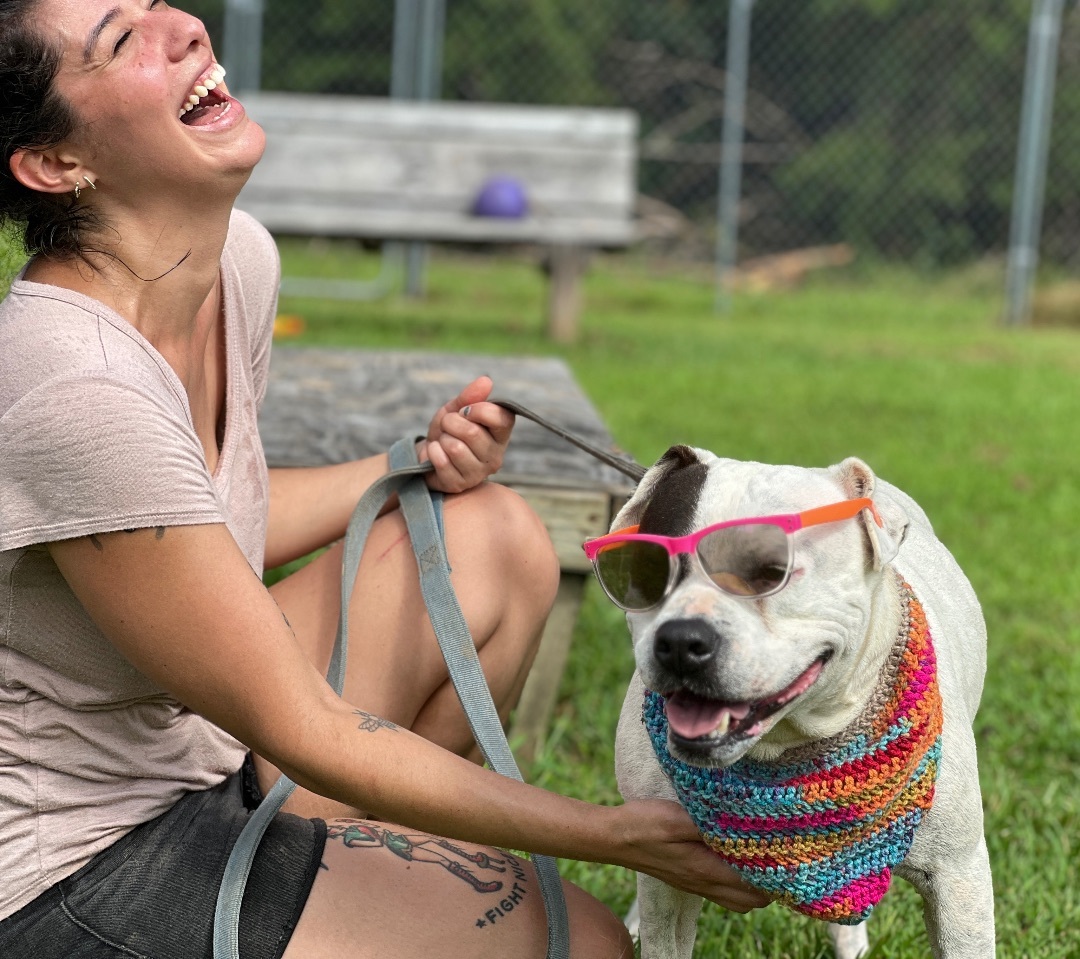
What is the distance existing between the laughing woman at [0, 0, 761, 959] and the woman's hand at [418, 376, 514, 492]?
1.21 ft

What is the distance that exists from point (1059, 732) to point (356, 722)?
6.70 feet

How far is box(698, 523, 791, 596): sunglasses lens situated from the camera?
1.51 m

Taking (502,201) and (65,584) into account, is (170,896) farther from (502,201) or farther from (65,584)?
(502,201)

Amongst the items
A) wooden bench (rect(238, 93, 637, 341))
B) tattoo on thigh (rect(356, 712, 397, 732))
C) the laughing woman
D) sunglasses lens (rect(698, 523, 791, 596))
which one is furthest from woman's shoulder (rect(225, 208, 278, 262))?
wooden bench (rect(238, 93, 637, 341))

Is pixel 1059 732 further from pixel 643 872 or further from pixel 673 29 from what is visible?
pixel 673 29

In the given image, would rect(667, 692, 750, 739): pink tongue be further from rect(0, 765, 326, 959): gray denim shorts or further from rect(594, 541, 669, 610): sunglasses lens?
rect(0, 765, 326, 959): gray denim shorts

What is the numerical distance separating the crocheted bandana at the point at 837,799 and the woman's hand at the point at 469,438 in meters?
0.66

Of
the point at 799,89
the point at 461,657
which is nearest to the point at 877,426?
the point at 461,657

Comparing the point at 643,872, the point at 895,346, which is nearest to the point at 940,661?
the point at 643,872

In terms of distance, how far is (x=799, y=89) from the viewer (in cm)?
1326

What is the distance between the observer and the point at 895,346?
9.09 metres

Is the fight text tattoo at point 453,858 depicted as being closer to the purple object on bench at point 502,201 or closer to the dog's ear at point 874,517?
the dog's ear at point 874,517

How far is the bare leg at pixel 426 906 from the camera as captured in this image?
5.77ft

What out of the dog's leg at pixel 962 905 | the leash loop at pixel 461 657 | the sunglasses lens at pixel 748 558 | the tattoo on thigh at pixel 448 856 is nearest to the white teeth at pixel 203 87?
the leash loop at pixel 461 657
